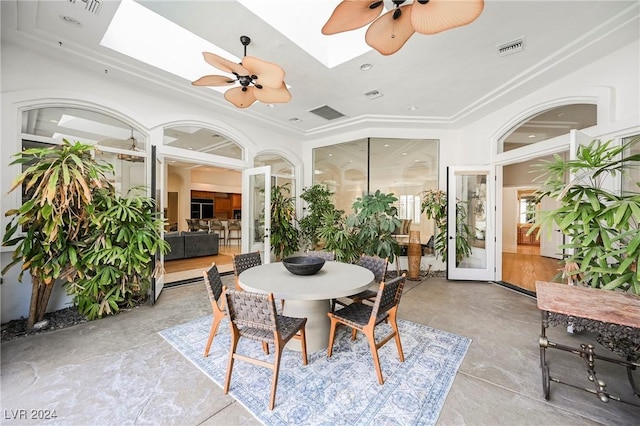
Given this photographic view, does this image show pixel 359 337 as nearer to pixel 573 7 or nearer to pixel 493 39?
pixel 493 39

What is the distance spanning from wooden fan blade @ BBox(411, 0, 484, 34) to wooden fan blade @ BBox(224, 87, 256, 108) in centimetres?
175

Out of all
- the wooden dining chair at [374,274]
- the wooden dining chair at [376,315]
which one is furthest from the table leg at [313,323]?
the wooden dining chair at [374,274]

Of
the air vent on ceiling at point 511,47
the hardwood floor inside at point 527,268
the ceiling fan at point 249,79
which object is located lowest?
the hardwood floor inside at point 527,268

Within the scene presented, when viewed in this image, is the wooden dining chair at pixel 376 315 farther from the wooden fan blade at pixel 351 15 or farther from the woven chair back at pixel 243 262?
the wooden fan blade at pixel 351 15

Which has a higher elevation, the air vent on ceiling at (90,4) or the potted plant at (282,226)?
the air vent on ceiling at (90,4)

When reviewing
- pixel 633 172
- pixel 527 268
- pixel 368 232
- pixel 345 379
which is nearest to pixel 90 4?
pixel 345 379

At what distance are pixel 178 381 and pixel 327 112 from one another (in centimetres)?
462

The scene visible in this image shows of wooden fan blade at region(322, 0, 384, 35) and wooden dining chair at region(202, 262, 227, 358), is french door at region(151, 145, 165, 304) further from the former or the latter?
wooden fan blade at region(322, 0, 384, 35)

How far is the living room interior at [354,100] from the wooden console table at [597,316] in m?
0.33

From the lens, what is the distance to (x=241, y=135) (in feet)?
17.2

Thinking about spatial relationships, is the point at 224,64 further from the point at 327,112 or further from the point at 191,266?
the point at 191,266

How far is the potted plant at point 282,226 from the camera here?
5500 millimetres

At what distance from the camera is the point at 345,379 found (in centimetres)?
204

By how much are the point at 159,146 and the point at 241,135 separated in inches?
62.3
